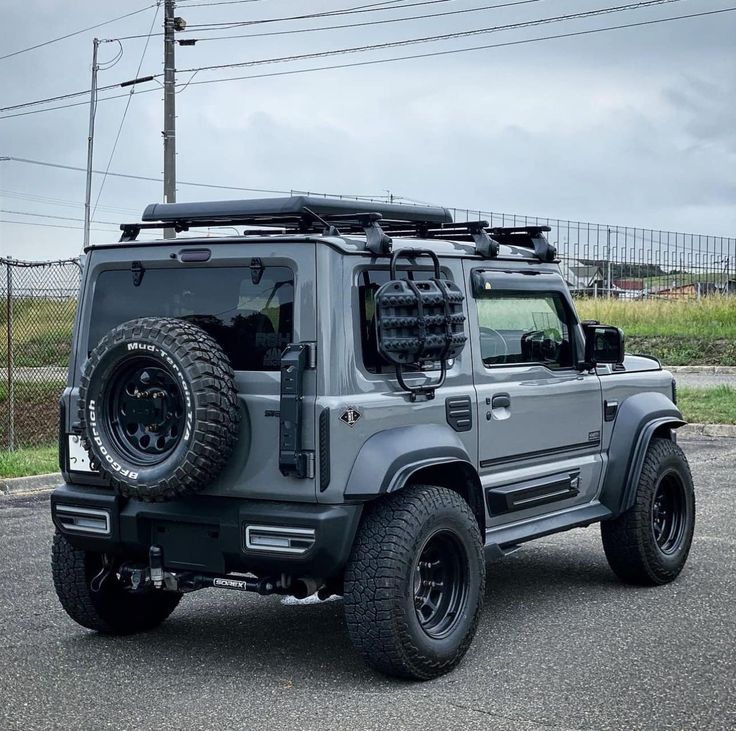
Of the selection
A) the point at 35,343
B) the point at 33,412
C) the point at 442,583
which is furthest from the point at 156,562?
the point at 35,343

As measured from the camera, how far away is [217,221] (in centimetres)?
643

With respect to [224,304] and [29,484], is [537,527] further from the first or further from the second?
[29,484]

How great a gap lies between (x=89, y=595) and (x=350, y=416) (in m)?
1.86

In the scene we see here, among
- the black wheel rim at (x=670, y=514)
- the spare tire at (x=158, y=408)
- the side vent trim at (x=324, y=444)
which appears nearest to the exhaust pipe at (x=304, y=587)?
the side vent trim at (x=324, y=444)

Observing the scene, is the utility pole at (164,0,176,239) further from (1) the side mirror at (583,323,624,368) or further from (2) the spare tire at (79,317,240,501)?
(2) the spare tire at (79,317,240,501)

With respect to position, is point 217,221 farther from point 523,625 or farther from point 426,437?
point 523,625

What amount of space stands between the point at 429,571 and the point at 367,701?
2.55 ft

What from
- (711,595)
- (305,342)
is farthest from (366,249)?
(711,595)

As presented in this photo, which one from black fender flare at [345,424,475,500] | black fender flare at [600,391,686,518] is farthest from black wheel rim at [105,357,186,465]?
black fender flare at [600,391,686,518]

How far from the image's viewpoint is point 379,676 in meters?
5.67

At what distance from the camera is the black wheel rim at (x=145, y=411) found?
543 cm

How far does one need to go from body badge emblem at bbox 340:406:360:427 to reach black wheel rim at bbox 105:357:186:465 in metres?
0.71

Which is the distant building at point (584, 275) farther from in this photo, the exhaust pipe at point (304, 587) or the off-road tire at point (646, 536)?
the exhaust pipe at point (304, 587)

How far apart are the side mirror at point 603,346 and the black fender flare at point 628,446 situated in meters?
0.46
